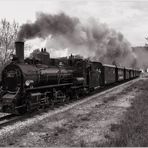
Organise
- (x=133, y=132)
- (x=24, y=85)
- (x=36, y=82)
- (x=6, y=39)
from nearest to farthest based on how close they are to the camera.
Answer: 1. (x=133, y=132)
2. (x=24, y=85)
3. (x=36, y=82)
4. (x=6, y=39)

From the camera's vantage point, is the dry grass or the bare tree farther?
the bare tree

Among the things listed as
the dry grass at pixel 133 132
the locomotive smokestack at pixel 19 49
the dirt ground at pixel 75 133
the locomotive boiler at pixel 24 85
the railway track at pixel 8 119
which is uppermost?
the locomotive smokestack at pixel 19 49

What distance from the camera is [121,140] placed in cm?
683

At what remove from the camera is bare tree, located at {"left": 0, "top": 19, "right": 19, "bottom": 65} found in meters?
31.4

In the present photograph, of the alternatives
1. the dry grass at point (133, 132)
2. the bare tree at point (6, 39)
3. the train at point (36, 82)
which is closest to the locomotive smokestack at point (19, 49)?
the train at point (36, 82)

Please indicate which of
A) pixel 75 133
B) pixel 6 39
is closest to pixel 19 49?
pixel 75 133

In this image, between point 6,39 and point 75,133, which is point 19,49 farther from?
point 6,39

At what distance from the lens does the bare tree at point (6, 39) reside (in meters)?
31.4

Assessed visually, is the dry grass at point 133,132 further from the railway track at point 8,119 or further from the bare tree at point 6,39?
the bare tree at point 6,39

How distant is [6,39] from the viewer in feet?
108

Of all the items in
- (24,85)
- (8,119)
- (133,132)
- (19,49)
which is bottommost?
(8,119)

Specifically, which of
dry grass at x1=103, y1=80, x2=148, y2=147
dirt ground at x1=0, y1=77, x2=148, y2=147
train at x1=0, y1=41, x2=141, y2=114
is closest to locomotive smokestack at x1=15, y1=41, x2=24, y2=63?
train at x1=0, y1=41, x2=141, y2=114

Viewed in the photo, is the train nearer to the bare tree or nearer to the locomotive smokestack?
the locomotive smokestack

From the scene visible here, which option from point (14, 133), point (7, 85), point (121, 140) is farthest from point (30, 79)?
point (121, 140)
